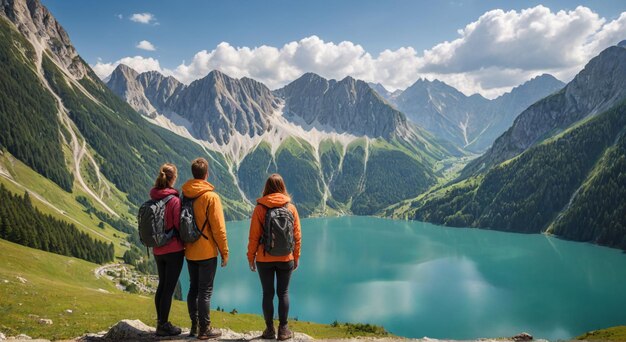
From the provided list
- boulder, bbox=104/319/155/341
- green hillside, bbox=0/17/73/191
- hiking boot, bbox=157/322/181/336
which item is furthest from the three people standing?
green hillside, bbox=0/17/73/191

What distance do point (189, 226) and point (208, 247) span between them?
2.85 feet

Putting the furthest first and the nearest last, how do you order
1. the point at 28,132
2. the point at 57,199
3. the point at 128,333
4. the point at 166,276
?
the point at 28,132
the point at 57,199
the point at 128,333
the point at 166,276

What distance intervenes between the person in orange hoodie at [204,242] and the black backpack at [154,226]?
0.70 meters

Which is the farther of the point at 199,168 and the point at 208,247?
the point at 199,168

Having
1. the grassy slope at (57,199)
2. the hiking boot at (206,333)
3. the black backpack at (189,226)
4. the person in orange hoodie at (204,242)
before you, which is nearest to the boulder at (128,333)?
the hiking boot at (206,333)

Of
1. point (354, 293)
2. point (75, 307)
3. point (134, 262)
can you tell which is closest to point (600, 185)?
point (354, 293)

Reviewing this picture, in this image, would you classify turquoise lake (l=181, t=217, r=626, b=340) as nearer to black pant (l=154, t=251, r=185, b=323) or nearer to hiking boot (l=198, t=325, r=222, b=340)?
hiking boot (l=198, t=325, r=222, b=340)

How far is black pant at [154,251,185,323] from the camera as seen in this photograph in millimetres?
12648

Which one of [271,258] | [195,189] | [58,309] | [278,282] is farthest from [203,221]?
[58,309]

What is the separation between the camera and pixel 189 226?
12047 millimetres

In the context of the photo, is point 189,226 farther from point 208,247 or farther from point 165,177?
point 165,177

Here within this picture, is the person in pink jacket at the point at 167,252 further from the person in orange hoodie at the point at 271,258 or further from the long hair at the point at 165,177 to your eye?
the person in orange hoodie at the point at 271,258

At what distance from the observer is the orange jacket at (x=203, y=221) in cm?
1222

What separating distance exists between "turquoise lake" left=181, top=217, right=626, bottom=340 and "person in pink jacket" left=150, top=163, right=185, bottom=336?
62731 millimetres
